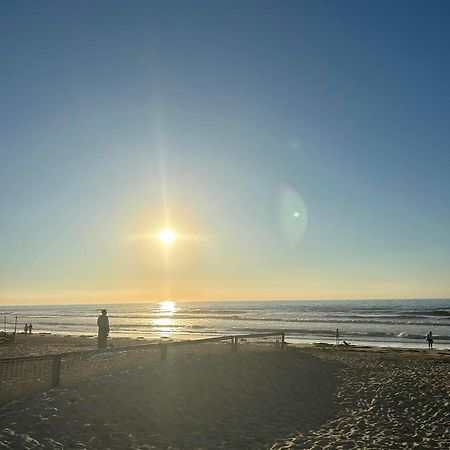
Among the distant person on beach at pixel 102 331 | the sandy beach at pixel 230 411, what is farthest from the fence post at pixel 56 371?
the distant person on beach at pixel 102 331

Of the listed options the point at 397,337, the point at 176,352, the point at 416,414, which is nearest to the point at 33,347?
the point at 176,352

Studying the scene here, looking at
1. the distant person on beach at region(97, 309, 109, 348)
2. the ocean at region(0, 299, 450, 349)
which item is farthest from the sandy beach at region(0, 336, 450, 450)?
the ocean at region(0, 299, 450, 349)

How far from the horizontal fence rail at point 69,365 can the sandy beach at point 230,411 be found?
0.42 m

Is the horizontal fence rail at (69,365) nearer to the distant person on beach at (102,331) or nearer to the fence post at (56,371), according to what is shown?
the fence post at (56,371)

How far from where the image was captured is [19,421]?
29.2ft

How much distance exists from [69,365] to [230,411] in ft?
14.6

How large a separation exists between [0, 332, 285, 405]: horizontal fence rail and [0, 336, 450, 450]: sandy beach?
416 millimetres

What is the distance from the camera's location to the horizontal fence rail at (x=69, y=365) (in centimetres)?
1083

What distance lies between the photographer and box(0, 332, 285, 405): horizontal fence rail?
1083cm

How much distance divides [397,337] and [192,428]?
41778 mm

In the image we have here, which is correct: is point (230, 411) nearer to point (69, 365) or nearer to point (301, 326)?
point (69, 365)

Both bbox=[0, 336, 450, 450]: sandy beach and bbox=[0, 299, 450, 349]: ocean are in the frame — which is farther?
bbox=[0, 299, 450, 349]: ocean

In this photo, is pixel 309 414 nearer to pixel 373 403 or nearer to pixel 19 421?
pixel 373 403

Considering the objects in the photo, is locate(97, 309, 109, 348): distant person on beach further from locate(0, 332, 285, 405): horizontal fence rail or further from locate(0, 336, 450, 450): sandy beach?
locate(0, 336, 450, 450): sandy beach
